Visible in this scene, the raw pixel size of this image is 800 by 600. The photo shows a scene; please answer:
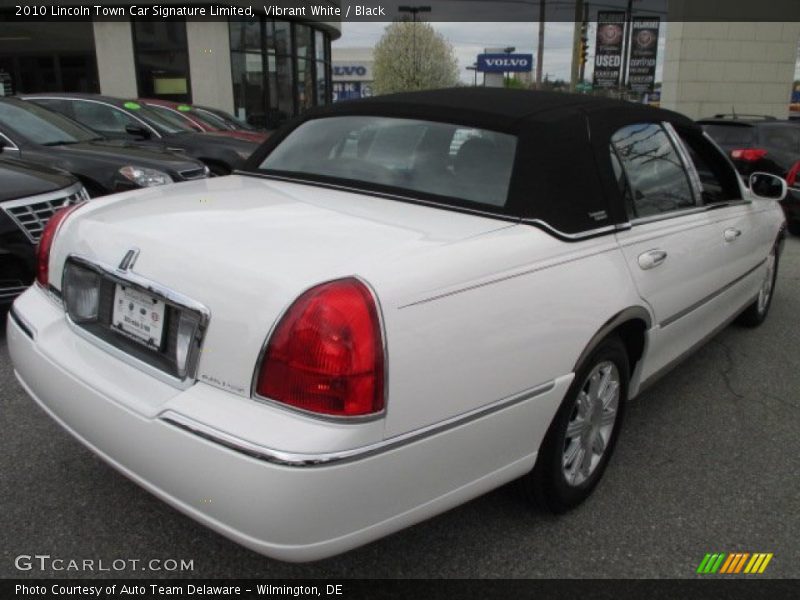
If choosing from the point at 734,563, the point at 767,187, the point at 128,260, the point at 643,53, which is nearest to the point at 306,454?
the point at 128,260

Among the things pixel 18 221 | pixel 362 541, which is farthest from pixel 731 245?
pixel 18 221

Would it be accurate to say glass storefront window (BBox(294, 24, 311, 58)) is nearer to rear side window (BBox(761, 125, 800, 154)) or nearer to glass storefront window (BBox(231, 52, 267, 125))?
glass storefront window (BBox(231, 52, 267, 125))

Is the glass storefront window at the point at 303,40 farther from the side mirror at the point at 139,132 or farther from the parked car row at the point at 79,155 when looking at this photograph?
the side mirror at the point at 139,132

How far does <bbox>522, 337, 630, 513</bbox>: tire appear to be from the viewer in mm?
2500

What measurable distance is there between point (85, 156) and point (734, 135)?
8.75 metres

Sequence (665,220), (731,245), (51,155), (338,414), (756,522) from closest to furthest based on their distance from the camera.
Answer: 1. (338,414)
2. (756,522)
3. (665,220)
4. (731,245)
5. (51,155)

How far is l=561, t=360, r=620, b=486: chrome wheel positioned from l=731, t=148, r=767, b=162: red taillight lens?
326 inches

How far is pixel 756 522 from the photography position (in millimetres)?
2725

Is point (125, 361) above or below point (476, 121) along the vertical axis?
below

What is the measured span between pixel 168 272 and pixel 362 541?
960 millimetres

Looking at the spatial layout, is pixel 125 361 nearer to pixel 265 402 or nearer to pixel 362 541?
Result: pixel 265 402

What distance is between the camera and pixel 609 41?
22.6 metres

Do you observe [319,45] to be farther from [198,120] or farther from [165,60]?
[198,120]

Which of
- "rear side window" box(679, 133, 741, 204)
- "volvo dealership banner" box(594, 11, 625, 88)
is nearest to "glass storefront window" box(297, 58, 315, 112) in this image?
"volvo dealership banner" box(594, 11, 625, 88)
